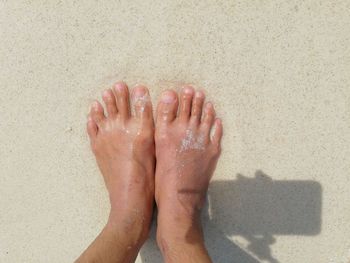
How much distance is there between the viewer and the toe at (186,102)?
169cm

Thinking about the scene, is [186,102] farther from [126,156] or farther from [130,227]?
[130,227]

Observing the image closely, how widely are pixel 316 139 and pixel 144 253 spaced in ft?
2.94

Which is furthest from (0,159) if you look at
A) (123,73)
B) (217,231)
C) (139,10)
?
(217,231)

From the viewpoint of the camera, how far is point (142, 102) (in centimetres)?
171

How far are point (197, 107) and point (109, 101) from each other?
0.38 metres

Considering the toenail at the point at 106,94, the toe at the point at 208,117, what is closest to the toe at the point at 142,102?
the toenail at the point at 106,94

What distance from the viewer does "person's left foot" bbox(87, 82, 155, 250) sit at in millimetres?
1708

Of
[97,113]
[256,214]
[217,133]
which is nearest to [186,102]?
[217,133]

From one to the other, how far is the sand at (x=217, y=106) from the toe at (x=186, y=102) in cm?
4

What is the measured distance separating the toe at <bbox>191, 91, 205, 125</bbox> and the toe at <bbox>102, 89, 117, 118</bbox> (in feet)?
1.11

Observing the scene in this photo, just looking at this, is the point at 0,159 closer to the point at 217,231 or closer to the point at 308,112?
the point at 217,231

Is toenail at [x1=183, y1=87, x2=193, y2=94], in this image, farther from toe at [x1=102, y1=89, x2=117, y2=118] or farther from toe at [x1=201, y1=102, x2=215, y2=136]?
toe at [x1=102, y1=89, x2=117, y2=118]

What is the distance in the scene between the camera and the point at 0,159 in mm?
1780

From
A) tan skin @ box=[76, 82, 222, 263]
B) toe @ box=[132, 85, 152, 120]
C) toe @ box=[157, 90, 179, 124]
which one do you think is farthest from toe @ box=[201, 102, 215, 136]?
toe @ box=[132, 85, 152, 120]
